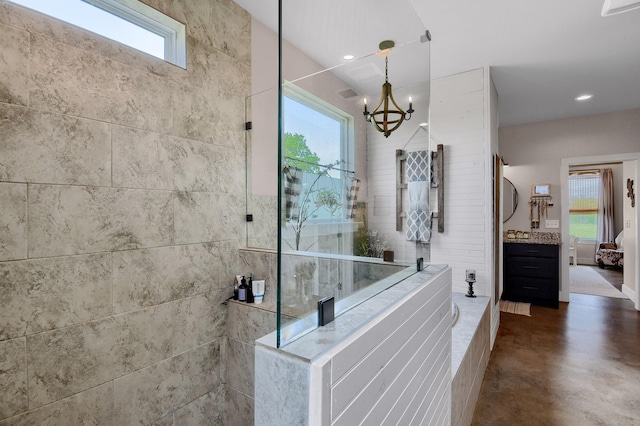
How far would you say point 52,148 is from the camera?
55.6 inches

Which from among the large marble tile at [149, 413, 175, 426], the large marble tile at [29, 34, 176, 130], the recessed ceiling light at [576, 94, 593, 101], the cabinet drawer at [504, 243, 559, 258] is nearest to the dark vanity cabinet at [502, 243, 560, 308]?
the cabinet drawer at [504, 243, 559, 258]

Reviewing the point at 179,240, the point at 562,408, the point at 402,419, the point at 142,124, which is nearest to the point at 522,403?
the point at 562,408

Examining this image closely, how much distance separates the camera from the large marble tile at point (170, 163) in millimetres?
1657

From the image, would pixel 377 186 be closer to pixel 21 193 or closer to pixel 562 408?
pixel 21 193

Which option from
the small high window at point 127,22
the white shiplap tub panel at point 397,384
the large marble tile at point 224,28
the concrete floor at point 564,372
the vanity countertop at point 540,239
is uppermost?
the large marble tile at point 224,28

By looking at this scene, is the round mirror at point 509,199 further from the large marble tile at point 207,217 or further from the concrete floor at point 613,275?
the large marble tile at point 207,217

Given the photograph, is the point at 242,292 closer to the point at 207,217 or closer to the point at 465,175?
the point at 207,217

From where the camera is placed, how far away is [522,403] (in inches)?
87.9

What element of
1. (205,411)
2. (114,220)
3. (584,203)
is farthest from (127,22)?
(584,203)

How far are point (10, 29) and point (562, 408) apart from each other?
387cm

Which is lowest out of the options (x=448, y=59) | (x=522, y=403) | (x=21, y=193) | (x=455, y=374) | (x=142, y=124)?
(x=522, y=403)

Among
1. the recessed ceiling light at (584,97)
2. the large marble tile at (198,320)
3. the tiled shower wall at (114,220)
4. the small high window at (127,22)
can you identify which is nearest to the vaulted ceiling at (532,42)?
the recessed ceiling light at (584,97)

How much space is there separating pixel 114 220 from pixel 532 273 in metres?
5.30

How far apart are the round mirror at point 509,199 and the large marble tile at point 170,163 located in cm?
498
